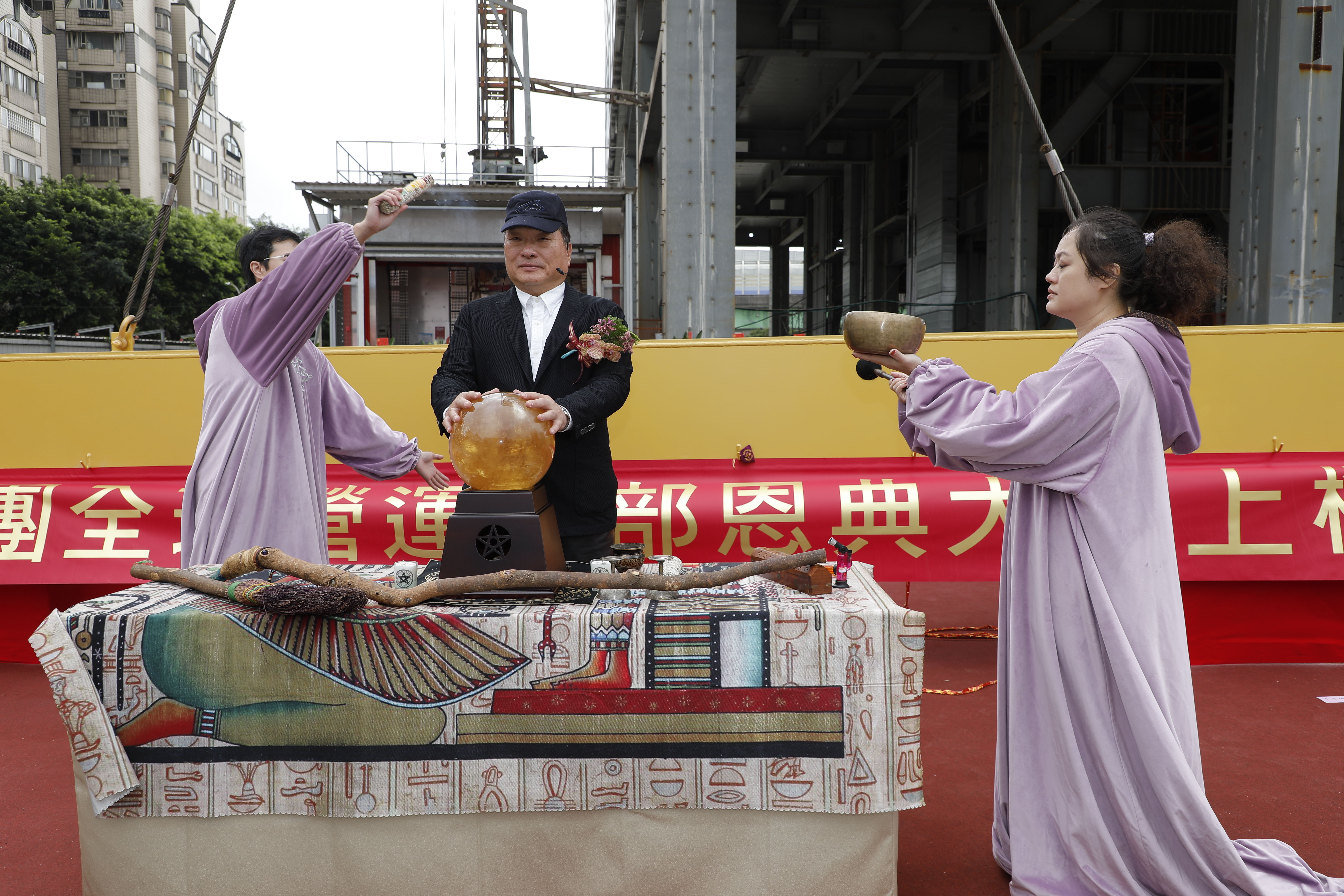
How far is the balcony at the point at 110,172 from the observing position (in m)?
46.9

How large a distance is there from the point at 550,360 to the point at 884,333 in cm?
97

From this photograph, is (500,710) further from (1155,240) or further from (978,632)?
(978,632)

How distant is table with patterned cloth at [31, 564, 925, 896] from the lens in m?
1.68

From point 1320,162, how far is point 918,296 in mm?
12229

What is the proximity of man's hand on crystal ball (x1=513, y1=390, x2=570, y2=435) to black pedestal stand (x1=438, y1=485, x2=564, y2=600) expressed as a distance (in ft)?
0.59

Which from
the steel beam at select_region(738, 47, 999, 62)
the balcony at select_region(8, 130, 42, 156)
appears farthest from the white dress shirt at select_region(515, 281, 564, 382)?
the balcony at select_region(8, 130, 42, 156)

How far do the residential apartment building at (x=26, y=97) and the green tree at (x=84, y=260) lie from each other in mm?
9570

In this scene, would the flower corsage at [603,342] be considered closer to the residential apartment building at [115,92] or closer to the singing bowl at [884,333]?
the singing bowl at [884,333]

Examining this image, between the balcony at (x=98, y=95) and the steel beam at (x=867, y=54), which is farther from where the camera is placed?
the balcony at (x=98, y=95)

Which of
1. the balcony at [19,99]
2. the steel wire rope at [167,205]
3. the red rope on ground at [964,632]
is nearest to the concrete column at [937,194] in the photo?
the red rope on ground at [964,632]

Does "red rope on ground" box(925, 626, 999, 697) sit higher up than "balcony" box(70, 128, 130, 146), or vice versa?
"balcony" box(70, 128, 130, 146)

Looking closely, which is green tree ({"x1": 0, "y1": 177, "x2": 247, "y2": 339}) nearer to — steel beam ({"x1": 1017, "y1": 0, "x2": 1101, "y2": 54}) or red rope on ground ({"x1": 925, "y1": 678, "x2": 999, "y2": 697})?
steel beam ({"x1": 1017, "y1": 0, "x2": 1101, "y2": 54})

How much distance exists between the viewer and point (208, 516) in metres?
2.33

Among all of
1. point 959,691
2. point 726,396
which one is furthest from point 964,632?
point 726,396
